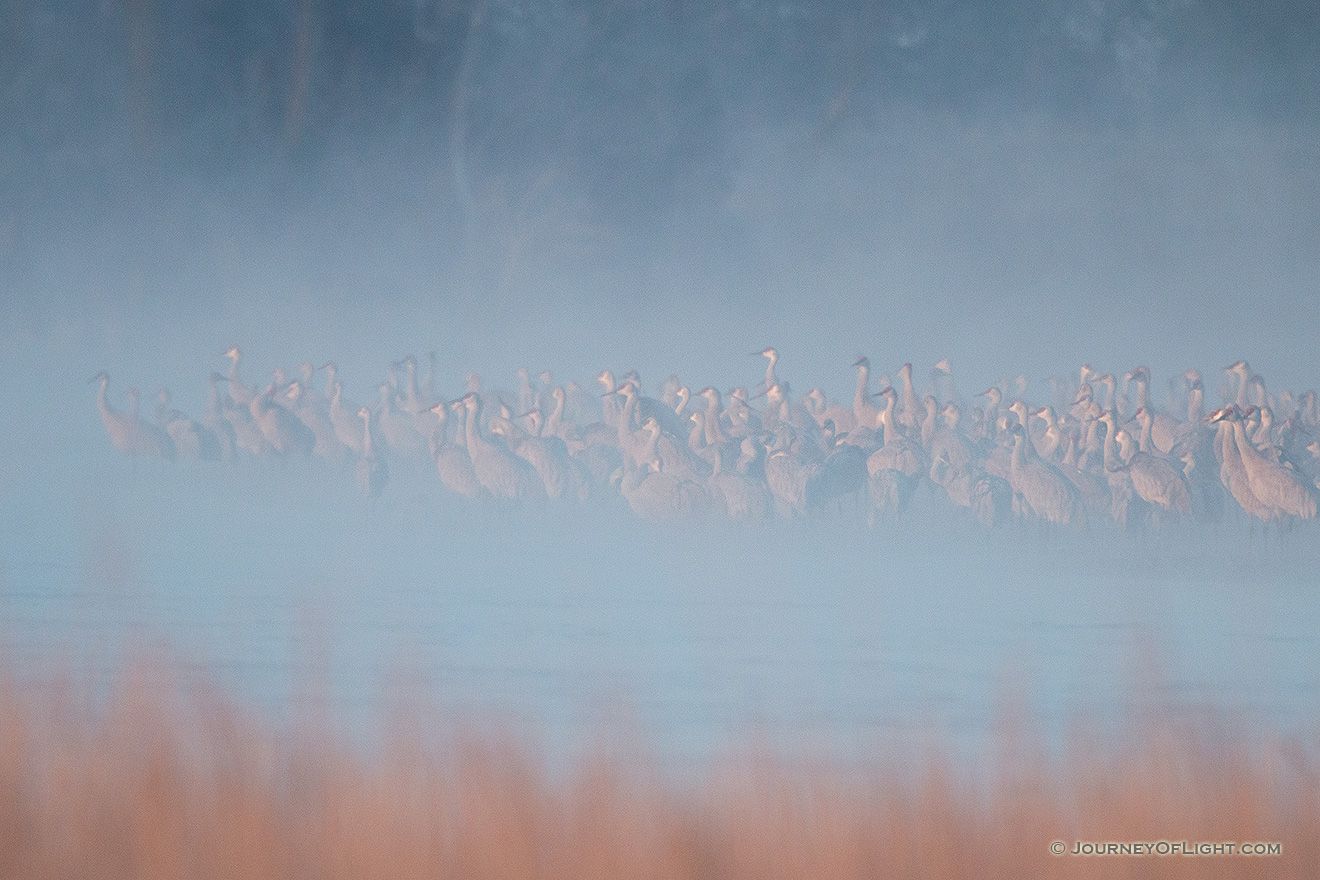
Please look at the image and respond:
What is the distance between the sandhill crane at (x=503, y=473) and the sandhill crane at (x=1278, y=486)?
4.47 meters

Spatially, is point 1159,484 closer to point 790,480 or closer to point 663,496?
point 790,480

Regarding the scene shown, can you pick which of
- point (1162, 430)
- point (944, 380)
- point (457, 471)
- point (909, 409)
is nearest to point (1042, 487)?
point (909, 409)

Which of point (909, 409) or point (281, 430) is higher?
point (281, 430)

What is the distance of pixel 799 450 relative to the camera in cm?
956

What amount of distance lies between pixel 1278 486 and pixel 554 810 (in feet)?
22.8

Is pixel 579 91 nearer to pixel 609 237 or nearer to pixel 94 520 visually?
pixel 609 237

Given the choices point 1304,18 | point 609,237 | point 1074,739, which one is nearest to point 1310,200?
point 1304,18

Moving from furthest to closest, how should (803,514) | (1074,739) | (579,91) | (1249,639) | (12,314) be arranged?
(579,91), (12,314), (803,514), (1249,639), (1074,739)

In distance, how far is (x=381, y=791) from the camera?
286cm

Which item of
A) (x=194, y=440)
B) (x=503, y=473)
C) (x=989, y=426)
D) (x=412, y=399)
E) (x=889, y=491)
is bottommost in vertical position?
(x=889, y=491)

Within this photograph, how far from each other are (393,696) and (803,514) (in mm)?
5799

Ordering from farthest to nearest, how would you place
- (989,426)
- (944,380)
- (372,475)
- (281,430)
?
1. (944,380)
2. (281,430)
3. (989,426)
4. (372,475)

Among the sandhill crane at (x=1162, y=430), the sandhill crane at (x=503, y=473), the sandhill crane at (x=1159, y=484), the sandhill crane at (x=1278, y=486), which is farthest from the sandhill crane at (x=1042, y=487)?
the sandhill crane at (x=503, y=473)

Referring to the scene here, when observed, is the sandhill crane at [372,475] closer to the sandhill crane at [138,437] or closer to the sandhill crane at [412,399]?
the sandhill crane at [138,437]
